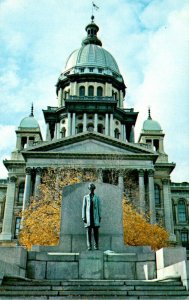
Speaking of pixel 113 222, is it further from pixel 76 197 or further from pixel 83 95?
pixel 83 95

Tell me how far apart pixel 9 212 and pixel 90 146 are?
574 inches

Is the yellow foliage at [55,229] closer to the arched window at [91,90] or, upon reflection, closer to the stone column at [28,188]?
the stone column at [28,188]

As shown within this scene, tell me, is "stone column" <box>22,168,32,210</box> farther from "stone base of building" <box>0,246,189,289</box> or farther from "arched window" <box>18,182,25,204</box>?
"stone base of building" <box>0,246,189,289</box>

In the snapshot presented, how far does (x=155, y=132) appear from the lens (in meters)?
66.6

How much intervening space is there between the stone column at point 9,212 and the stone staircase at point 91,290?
41597 mm

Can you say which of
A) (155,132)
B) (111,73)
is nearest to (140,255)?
(155,132)

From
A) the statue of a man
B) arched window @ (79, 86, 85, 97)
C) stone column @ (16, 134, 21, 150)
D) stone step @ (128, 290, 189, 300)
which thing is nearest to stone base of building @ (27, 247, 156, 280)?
the statue of a man

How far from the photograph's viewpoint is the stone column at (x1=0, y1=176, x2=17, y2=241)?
173 ft

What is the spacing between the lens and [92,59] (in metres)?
78.8

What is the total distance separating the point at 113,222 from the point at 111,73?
63677 mm

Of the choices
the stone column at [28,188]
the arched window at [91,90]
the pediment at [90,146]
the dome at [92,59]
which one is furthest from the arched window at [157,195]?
the dome at [92,59]

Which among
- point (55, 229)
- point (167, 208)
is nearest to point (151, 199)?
point (167, 208)

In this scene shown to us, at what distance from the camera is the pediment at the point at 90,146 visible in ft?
170

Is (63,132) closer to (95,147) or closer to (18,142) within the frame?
(18,142)
